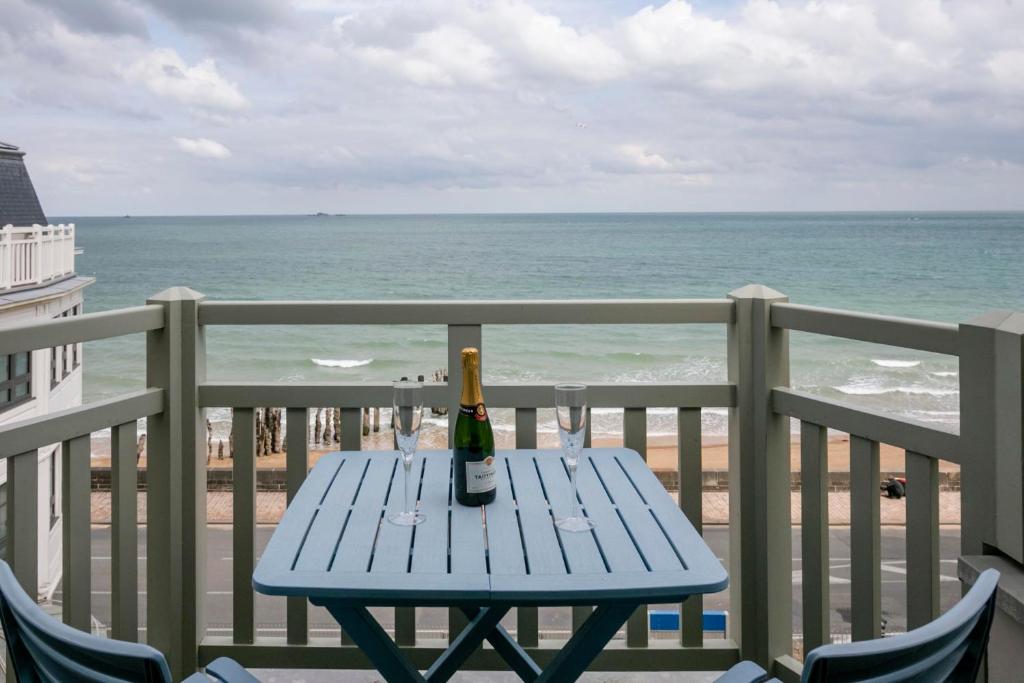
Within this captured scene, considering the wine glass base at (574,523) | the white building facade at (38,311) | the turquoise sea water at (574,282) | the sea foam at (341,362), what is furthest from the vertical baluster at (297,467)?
the sea foam at (341,362)

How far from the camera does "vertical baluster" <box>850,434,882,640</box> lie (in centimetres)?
192

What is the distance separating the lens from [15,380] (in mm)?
11453

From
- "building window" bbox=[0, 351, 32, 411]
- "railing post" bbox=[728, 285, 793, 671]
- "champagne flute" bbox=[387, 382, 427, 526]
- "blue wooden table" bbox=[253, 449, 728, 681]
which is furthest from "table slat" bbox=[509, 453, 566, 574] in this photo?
"building window" bbox=[0, 351, 32, 411]

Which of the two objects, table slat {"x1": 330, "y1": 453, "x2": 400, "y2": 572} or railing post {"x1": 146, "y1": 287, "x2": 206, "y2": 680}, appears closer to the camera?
table slat {"x1": 330, "y1": 453, "x2": 400, "y2": 572}

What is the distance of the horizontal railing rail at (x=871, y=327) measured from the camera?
5.48 ft

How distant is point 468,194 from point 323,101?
9.72m

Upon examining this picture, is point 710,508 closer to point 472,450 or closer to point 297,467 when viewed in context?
point 297,467

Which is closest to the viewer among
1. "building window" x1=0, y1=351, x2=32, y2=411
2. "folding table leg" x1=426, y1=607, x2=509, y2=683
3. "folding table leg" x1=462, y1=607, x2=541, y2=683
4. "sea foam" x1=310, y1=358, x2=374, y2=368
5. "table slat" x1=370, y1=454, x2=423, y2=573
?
"table slat" x1=370, y1=454, x2=423, y2=573

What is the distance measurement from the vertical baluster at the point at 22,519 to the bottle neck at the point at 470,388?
96cm

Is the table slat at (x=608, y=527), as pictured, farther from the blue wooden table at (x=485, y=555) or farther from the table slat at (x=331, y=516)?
the table slat at (x=331, y=516)

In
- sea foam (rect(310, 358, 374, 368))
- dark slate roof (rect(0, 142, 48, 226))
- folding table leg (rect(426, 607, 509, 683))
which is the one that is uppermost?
dark slate roof (rect(0, 142, 48, 226))

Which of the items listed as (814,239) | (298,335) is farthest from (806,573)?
(814,239)

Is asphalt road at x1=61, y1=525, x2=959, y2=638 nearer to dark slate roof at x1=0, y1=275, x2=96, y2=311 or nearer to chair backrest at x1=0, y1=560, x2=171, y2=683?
dark slate roof at x1=0, y1=275, x2=96, y2=311

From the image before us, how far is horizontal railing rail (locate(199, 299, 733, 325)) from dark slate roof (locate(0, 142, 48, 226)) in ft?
61.4
